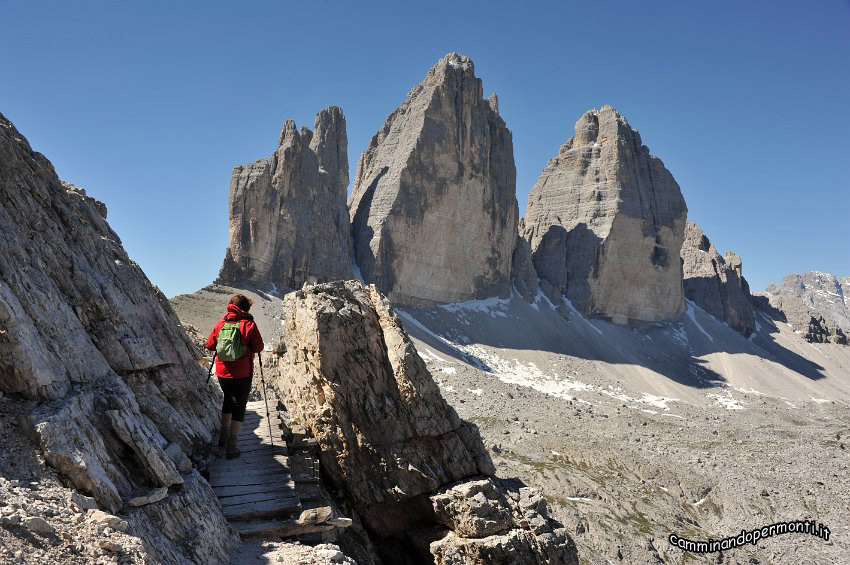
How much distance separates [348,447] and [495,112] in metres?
77.9

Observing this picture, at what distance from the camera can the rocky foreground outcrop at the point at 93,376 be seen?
4.86 m

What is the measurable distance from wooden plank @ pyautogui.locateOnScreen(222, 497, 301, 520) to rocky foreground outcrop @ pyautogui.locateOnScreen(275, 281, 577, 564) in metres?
1.78

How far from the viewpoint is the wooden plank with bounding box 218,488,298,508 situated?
22.1 ft

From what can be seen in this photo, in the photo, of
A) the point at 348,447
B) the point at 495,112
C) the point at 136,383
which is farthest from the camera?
the point at 495,112

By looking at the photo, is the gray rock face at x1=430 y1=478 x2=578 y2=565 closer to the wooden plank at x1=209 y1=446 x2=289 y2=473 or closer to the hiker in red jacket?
the wooden plank at x1=209 y1=446 x2=289 y2=473

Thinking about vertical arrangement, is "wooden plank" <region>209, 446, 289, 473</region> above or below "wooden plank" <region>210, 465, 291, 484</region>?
above

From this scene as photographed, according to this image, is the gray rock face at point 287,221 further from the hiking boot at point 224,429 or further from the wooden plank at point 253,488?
the wooden plank at point 253,488

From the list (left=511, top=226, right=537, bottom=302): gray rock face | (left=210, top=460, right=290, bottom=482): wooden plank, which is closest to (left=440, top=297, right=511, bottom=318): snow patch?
(left=511, top=226, right=537, bottom=302): gray rock face

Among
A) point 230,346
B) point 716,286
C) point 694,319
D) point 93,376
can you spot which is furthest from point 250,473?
point 716,286

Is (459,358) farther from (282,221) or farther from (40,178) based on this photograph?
(40,178)

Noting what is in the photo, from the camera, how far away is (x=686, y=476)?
29.8 meters

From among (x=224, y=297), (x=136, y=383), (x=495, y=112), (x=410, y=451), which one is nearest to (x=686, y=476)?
(x=410, y=451)

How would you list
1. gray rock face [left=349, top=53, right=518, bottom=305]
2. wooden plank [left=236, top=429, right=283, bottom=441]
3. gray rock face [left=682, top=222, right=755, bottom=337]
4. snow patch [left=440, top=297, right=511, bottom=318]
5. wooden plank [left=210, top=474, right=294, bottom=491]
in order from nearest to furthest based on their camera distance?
1. wooden plank [left=210, top=474, right=294, bottom=491]
2. wooden plank [left=236, top=429, right=283, bottom=441]
3. gray rock face [left=349, top=53, right=518, bottom=305]
4. snow patch [left=440, top=297, right=511, bottom=318]
5. gray rock face [left=682, top=222, right=755, bottom=337]

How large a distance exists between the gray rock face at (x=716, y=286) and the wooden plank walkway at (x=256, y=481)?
103 metres
